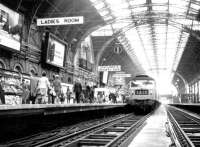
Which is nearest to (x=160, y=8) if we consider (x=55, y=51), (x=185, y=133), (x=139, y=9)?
(x=139, y=9)

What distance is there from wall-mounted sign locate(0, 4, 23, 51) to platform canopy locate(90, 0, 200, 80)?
8.75m

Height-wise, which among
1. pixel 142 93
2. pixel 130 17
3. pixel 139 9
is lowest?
pixel 142 93

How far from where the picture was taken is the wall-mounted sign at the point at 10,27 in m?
16.4

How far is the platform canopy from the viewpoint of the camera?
27.9 metres

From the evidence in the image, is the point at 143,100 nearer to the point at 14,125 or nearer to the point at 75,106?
the point at 75,106

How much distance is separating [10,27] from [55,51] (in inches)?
254

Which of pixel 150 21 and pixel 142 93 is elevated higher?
pixel 150 21

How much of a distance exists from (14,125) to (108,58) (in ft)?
109

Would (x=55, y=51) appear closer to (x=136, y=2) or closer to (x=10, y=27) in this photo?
(x=10, y=27)

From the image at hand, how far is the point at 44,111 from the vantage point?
923 cm

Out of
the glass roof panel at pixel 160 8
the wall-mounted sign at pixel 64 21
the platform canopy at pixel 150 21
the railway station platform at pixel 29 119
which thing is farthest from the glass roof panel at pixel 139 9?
the railway station platform at pixel 29 119

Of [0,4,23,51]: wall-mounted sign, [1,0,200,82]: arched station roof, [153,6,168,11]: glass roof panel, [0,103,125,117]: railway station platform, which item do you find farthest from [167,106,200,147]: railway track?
[153,6,168,11]: glass roof panel

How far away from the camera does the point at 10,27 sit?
681 inches

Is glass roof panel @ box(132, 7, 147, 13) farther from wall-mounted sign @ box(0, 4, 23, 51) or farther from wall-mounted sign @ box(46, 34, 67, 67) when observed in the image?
wall-mounted sign @ box(0, 4, 23, 51)
